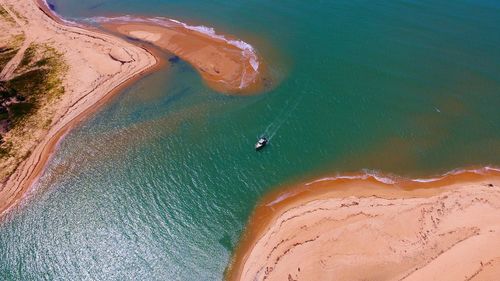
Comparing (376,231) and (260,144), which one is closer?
(376,231)

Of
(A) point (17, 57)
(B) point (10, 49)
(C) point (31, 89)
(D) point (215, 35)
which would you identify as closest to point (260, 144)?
(D) point (215, 35)

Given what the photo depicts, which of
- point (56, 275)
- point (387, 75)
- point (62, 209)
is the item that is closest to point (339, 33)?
point (387, 75)

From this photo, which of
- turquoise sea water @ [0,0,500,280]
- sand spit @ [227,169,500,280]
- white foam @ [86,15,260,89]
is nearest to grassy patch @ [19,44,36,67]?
white foam @ [86,15,260,89]

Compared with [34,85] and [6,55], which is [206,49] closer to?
[34,85]

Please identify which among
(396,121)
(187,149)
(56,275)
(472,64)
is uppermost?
(472,64)

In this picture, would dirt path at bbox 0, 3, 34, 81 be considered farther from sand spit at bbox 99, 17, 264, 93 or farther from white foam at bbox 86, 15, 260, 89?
sand spit at bbox 99, 17, 264, 93

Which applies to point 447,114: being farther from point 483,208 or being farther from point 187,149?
point 187,149

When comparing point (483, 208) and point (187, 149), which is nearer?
point (483, 208)
